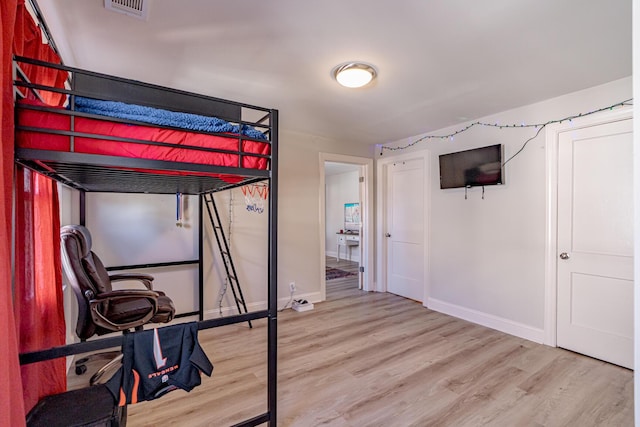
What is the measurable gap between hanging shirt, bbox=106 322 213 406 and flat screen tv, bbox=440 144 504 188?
3242 mm

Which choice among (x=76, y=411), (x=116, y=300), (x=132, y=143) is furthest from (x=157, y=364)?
(x=116, y=300)

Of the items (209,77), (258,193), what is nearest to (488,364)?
(258,193)

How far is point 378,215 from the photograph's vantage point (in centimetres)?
475

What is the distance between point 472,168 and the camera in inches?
134

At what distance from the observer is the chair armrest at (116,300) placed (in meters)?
1.94

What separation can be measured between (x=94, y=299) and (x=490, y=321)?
374cm

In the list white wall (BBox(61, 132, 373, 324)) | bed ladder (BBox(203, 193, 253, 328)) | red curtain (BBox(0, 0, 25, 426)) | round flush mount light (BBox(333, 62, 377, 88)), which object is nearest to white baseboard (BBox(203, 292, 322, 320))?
white wall (BBox(61, 132, 373, 324))

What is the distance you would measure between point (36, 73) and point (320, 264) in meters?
3.43

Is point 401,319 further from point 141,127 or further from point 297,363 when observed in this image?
point 141,127

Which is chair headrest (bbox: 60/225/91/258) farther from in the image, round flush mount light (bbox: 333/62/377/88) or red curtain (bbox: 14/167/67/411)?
round flush mount light (bbox: 333/62/377/88)

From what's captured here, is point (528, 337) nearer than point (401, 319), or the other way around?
point (528, 337)

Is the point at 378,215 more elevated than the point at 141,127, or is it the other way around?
the point at 141,127

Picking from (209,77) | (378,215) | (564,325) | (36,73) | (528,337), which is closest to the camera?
(36,73)

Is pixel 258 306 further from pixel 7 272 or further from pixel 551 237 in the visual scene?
pixel 551 237
